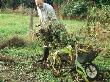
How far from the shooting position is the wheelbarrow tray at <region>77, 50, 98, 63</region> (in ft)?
30.7

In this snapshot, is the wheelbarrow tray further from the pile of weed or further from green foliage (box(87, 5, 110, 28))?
the pile of weed

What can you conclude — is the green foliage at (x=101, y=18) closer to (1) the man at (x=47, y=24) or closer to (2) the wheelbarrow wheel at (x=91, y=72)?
(1) the man at (x=47, y=24)

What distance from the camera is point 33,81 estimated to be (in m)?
9.65

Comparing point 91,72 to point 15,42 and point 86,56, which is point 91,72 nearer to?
point 86,56

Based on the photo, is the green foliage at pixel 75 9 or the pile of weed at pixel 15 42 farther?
the green foliage at pixel 75 9

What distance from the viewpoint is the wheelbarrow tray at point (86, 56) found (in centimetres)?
934

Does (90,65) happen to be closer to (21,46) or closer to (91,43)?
(91,43)

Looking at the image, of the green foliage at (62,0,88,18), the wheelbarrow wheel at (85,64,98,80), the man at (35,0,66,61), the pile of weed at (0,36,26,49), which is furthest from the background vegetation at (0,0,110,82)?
the green foliage at (62,0,88,18)

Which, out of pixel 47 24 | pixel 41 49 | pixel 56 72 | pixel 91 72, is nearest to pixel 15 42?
pixel 41 49

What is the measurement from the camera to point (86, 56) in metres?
9.41

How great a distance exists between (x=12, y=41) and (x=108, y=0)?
917cm

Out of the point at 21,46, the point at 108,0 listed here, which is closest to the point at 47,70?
the point at 21,46

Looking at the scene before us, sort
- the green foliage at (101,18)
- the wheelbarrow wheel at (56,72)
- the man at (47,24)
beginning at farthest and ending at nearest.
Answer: the green foliage at (101,18), the man at (47,24), the wheelbarrow wheel at (56,72)

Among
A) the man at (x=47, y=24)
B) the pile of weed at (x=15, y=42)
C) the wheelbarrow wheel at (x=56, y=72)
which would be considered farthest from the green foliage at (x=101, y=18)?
the wheelbarrow wheel at (x=56, y=72)
